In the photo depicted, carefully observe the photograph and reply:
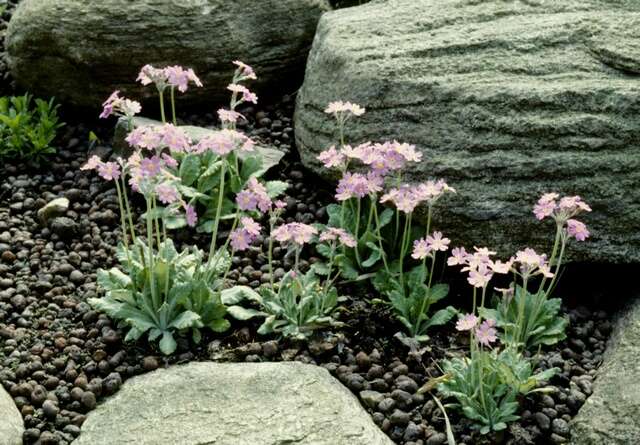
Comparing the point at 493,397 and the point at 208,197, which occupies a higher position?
the point at 208,197

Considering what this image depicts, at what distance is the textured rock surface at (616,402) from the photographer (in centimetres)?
382

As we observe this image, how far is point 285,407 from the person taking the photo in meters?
3.90

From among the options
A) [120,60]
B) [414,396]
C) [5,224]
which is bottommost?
[414,396]

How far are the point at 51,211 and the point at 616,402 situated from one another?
2.84 m

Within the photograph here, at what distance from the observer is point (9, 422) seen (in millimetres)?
3877

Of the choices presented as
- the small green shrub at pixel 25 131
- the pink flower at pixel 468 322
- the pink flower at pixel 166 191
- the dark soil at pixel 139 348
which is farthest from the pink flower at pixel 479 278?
the small green shrub at pixel 25 131

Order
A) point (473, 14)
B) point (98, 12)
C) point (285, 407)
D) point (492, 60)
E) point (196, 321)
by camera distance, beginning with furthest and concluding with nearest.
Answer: point (98, 12), point (473, 14), point (492, 60), point (196, 321), point (285, 407)

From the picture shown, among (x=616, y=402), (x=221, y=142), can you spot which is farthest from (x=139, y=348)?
(x=616, y=402)

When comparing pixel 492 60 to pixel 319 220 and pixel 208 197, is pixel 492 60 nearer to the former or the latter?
pixel 319 220

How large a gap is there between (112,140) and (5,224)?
0.85 metres

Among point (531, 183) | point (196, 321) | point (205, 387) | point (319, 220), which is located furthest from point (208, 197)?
point (531, 183)

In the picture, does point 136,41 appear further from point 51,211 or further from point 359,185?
point 359,185

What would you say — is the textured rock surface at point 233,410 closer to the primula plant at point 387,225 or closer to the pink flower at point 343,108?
the primula plant at point 387,225

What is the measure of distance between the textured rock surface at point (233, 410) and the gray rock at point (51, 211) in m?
1.31
